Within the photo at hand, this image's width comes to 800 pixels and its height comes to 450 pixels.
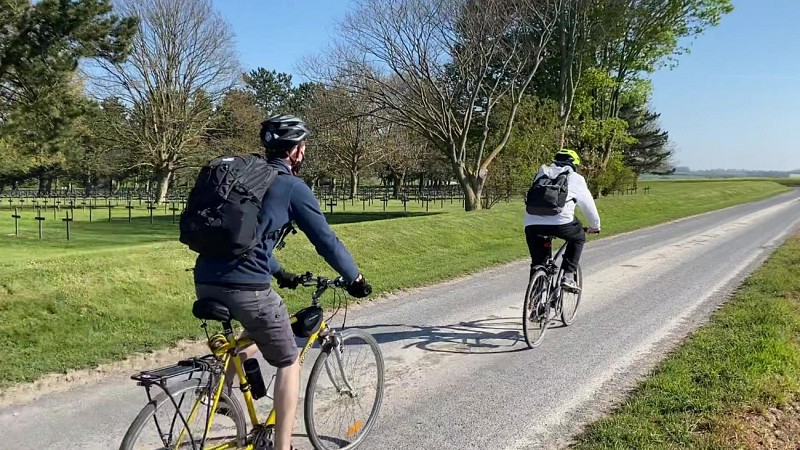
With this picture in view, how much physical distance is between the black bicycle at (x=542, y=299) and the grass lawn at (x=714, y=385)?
1.30 metres

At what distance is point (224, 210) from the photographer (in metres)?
2.74

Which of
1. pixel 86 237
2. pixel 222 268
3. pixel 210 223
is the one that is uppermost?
pixel 210 223

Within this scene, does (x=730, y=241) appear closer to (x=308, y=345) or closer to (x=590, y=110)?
(x=308, y=345)

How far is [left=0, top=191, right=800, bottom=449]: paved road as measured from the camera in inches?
164

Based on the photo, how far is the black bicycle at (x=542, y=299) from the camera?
6.37m

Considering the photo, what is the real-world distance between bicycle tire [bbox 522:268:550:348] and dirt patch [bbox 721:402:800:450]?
229 cm

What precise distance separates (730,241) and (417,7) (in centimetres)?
1417

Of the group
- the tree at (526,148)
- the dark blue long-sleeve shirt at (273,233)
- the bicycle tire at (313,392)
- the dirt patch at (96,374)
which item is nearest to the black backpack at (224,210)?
the dark blue long-sleeve shirt at (273,233)

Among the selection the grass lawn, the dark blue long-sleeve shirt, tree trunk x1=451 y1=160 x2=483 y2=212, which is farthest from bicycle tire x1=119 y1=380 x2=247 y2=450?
tree trunk x1=451 y1=160 x2=483 y2=212

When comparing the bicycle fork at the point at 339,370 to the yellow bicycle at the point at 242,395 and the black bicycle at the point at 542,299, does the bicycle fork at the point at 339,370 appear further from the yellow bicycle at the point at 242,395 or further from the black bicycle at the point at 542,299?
the black bicycle at the point at 542,299

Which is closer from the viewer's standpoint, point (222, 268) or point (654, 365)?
point (222, 268)

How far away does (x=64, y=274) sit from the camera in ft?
25.7

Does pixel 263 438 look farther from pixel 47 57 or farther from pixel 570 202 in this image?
pixel 47 57

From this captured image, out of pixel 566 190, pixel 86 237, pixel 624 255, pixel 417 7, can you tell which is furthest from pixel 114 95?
pixel 566 190
